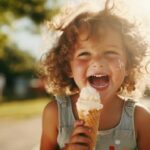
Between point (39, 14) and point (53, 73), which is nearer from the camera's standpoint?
point (53, 73)

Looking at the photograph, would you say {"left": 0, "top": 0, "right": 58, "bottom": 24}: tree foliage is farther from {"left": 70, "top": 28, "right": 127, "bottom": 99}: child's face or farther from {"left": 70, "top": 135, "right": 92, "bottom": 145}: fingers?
{"left": 70, "top": 135, "right": 92, "bottom": 145}: fingers

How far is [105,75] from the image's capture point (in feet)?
9.79

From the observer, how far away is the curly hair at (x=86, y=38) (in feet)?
10.9

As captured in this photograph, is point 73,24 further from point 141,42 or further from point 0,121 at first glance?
point 0,121

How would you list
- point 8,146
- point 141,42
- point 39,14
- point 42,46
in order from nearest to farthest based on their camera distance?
point 141,42 < point 42,46 < point 8,146 < point 39,14

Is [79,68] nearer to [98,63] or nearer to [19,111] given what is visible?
[98,63]

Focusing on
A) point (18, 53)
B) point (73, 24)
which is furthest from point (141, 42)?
point (18, 53)

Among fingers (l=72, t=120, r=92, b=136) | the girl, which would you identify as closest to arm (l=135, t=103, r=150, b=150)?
the girl

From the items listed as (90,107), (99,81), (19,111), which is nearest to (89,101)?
(90,107)

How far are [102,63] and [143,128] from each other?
57 centimetres

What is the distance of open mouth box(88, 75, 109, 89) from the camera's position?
2.93 metres

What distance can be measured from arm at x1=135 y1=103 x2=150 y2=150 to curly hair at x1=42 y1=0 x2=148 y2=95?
0.31 meters

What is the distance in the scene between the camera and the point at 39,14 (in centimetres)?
1833

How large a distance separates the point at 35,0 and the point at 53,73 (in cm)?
1250
